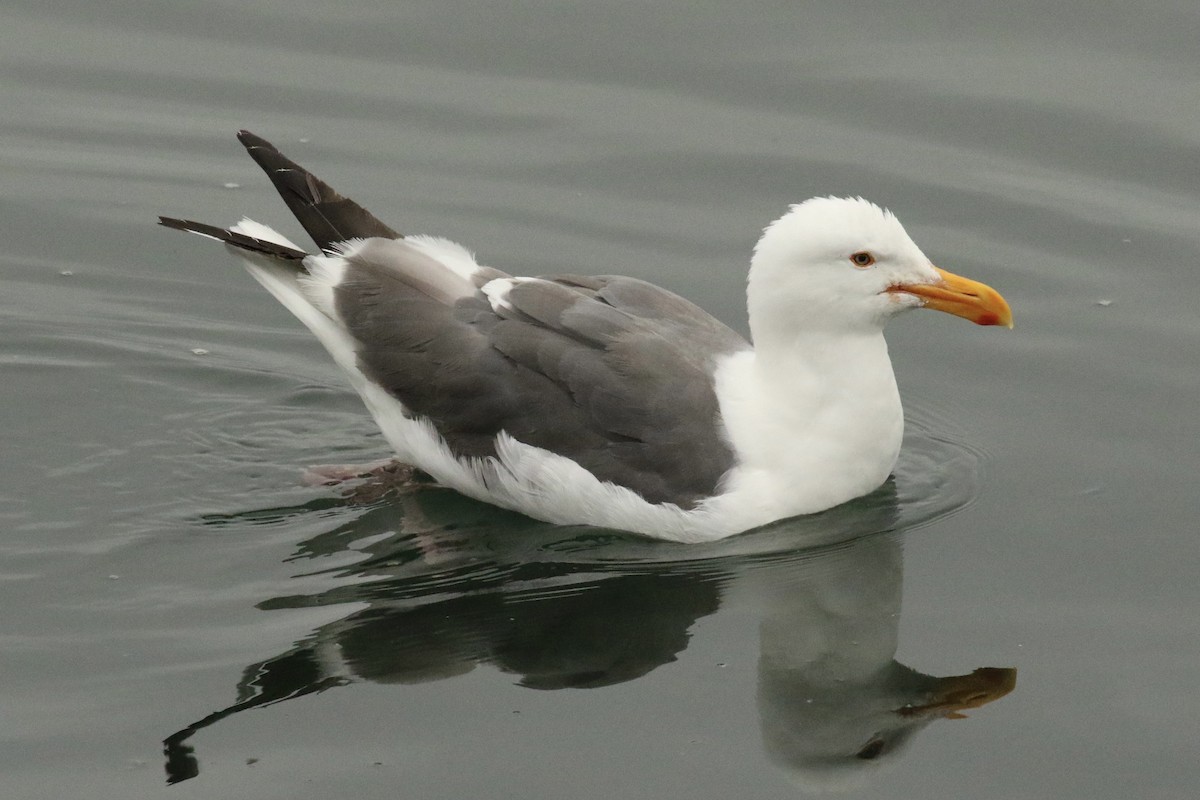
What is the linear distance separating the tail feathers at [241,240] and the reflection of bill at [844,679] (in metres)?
2.95

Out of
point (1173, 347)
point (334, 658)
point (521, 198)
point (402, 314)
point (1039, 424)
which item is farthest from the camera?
point (521, 198)

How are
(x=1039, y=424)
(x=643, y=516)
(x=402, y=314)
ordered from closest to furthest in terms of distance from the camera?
(x=643, y=516) < (x=402, y=314) < (x=1039, y=424)

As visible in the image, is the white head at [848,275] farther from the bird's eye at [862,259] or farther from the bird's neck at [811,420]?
the bird's neck at [811,420]

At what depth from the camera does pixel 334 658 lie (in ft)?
23.3

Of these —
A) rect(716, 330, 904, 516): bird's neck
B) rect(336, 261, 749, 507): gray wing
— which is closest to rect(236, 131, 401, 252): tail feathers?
rect(336, 261, 749, 507): gray wing

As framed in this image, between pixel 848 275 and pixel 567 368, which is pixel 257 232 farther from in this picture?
pixel 848 275

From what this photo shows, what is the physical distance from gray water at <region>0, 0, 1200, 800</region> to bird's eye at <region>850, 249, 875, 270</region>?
3.84 feet

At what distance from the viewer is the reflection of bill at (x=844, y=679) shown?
6.59 metres

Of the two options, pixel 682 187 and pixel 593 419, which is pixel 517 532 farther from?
pixel 682 187

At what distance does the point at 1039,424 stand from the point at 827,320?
1665 mm

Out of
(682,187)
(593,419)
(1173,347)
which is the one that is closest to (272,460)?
(593,419)

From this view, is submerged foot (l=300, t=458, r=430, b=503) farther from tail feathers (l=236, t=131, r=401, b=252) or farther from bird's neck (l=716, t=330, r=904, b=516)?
bird's neck (l=716, t=330, r=904, b=516)

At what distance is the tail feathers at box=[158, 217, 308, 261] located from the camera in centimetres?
860

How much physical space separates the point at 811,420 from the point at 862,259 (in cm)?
76
